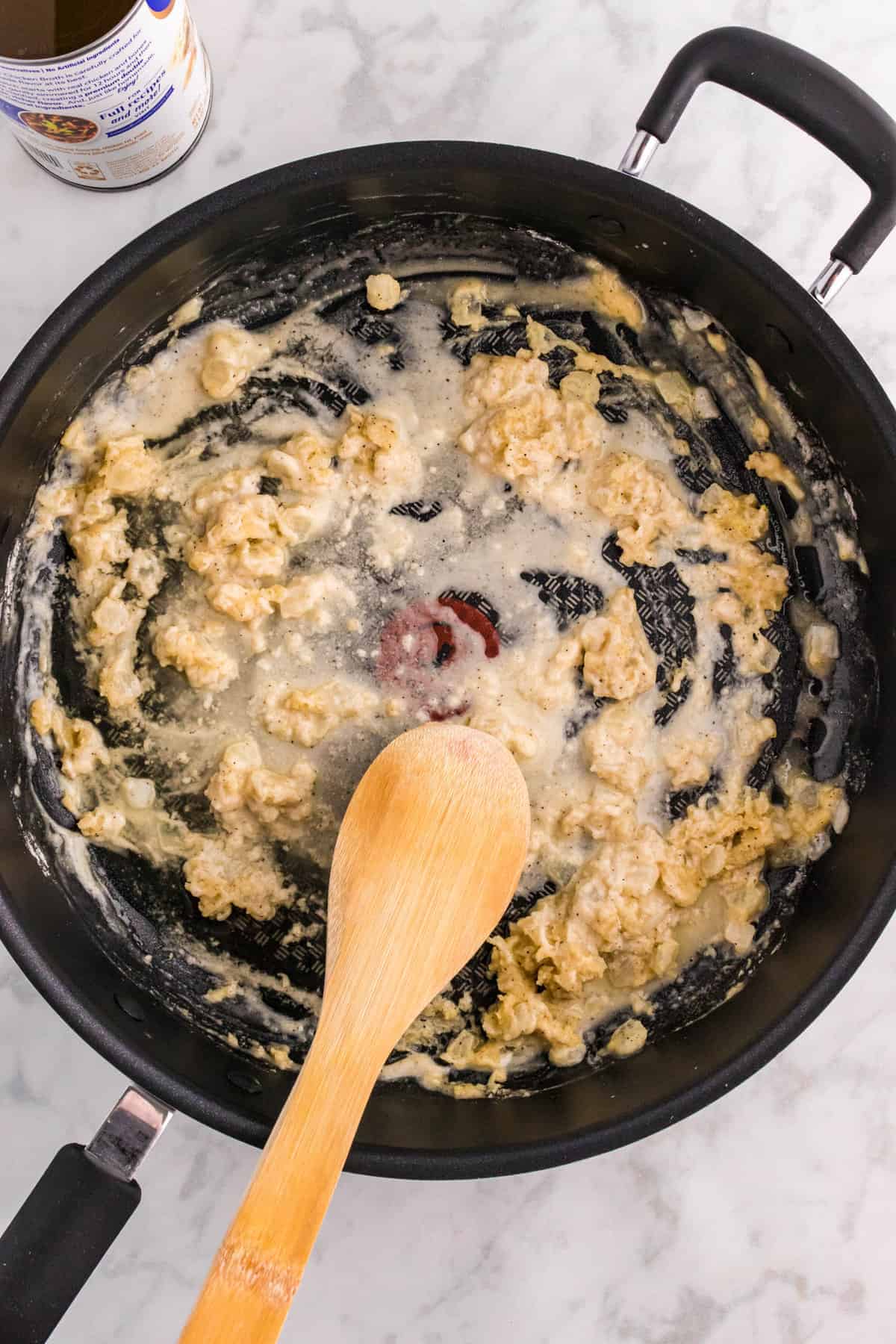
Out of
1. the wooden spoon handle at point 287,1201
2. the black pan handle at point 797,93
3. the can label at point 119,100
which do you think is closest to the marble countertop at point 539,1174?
the can label at point 119,100

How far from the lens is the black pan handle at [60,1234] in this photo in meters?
0.98

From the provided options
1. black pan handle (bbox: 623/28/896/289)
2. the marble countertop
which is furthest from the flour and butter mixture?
black pan handle (bbox: 623/28/896/289)

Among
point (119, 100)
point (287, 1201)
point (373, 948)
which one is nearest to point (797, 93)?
point (119, 100)

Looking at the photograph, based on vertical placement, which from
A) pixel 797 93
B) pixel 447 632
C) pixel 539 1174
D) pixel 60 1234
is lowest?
pixel 539 1174

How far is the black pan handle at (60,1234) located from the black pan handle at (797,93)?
1.15 metres

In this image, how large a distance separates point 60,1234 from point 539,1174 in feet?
1.89

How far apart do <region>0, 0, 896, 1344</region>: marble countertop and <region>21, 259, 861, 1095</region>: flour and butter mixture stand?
161 mm

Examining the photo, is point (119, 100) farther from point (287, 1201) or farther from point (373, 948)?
point (287, 1201)

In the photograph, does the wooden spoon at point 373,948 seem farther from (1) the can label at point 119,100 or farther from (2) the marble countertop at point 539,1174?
(1) the can label at point 119,100

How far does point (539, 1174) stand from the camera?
1319 millimetres

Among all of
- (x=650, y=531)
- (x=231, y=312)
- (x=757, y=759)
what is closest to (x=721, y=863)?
(x=757, y=759)

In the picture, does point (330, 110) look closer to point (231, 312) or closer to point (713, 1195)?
point (231, 312)

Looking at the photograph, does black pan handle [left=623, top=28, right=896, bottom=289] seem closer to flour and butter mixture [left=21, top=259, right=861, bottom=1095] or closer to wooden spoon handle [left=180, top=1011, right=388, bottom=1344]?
flour and butter mixture [left=21, top=259, right=861, bottom=1095]

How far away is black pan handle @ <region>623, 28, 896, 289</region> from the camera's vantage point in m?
1.06
